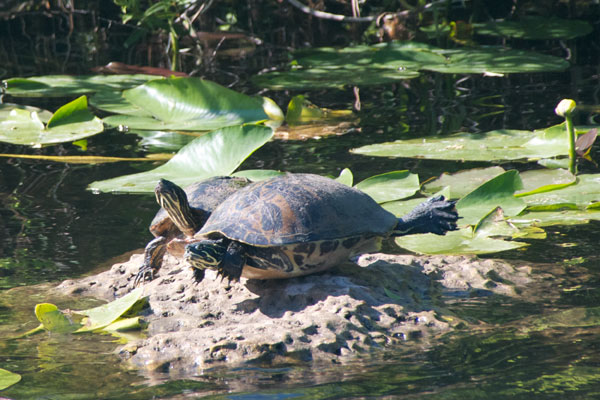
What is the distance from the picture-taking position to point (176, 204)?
2.88 meters

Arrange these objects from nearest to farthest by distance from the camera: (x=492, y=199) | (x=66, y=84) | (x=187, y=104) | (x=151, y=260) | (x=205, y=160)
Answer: (x=151, y=260), (x=492, y=199), (x=205, y=160), (x=187, y=104), (x=66, y=84)

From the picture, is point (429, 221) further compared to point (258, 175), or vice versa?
point (258, 175)

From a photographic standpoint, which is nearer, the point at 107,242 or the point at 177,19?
the point at 107,242

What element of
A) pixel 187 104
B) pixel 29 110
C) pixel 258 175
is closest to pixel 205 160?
pixel 258 175

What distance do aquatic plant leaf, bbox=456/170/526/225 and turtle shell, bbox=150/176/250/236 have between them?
3.33 feet

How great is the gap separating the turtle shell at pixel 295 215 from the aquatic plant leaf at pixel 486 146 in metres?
1.46

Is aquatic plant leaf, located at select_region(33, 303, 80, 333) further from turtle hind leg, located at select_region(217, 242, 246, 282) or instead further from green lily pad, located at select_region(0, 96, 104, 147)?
green lily pad, located at select_region(0, 96, 104, 147)

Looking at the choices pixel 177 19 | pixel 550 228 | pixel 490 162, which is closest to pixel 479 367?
pixel 550 228

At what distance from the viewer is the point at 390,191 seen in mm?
3629

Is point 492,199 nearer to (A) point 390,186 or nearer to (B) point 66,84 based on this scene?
(A) point 390,186

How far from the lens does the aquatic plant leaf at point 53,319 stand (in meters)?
2.53

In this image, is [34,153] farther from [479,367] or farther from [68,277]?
[479,367]

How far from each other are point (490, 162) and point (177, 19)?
493 cm

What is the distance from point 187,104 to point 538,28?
4.29 meters
